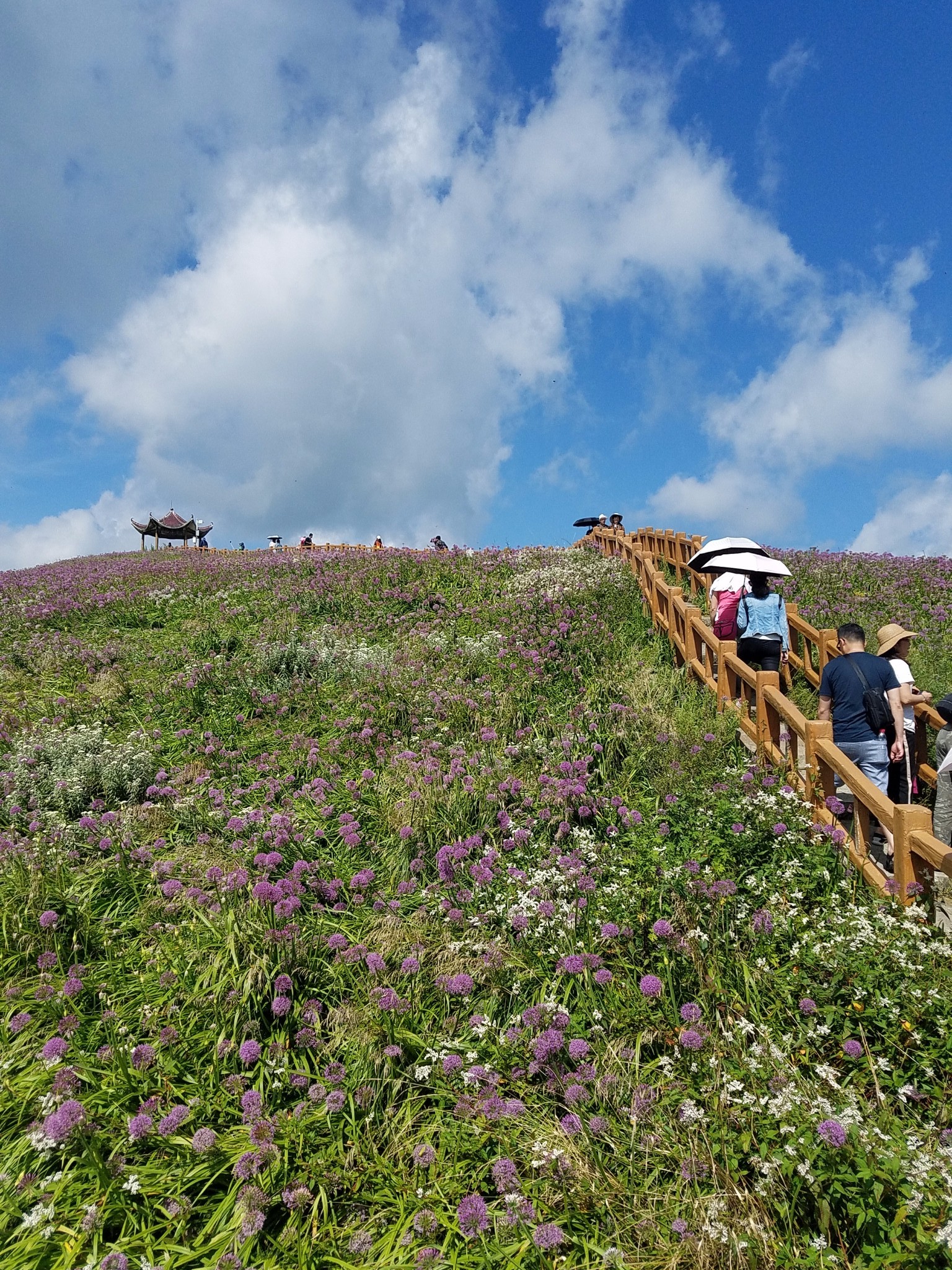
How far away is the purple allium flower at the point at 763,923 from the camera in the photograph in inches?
169

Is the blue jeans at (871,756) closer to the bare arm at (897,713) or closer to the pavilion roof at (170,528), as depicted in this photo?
the bare arm at (897,713)

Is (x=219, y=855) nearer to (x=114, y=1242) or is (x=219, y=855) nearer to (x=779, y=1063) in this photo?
(x=114, y=1242)

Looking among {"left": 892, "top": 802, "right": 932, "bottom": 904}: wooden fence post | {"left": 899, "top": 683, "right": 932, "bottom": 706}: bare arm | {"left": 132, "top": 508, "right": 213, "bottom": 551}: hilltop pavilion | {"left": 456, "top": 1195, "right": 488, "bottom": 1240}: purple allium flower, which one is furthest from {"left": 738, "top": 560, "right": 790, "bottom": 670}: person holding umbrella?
{"left": 132, "top": 508, "right": 213, "bottom": 551}: hilltop pavilion

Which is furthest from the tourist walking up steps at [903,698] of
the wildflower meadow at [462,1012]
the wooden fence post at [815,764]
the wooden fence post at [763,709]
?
the wildflower meadow at [462,1012]

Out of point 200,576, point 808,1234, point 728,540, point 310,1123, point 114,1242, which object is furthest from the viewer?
point 200,576

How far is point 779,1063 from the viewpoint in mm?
3477

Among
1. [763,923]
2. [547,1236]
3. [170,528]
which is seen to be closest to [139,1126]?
[547,1236]

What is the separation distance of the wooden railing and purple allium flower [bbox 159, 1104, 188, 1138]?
163 inches

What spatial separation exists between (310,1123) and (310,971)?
3.01 feet

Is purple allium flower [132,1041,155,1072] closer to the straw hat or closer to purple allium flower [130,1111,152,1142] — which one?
purple allium flower [130,1111,152,1142]

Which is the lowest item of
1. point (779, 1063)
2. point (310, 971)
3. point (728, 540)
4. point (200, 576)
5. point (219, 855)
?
point (779, 1063)

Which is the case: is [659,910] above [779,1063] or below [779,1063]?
above

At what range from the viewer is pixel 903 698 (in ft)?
21.1

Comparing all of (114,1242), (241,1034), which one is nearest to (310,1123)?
(241,1034)
